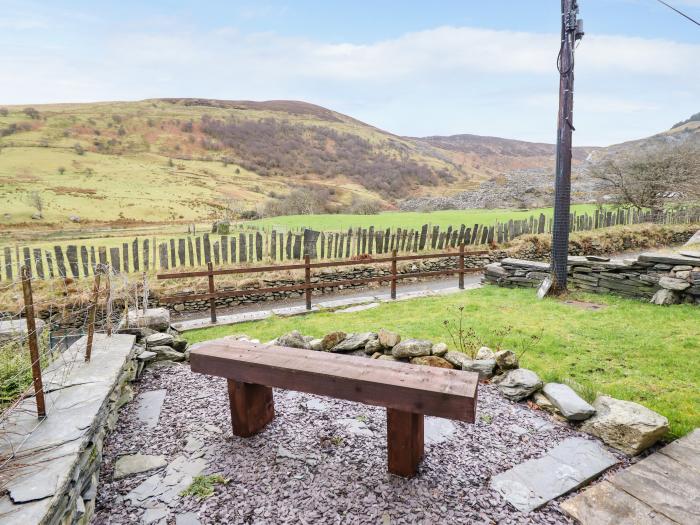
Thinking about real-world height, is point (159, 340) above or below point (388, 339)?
below

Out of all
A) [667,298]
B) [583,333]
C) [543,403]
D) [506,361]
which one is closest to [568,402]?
[543,403]

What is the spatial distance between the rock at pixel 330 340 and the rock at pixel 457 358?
1253 millimetres

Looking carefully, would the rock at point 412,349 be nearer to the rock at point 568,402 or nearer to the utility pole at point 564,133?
the rock at point 568,402

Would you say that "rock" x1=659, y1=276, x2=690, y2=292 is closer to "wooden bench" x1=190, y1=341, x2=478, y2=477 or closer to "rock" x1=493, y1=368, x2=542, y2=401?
"rock" x1=493, y1=368, x2=542, y2=401

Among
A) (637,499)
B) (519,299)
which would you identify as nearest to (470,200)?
(519,299)

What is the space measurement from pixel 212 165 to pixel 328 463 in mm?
54773

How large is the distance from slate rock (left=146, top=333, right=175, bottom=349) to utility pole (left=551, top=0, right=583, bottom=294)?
7146 millimetres

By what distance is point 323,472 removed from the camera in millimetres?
2744

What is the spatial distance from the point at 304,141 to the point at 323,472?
228ft

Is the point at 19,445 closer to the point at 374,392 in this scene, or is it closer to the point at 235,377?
the point at 235,377

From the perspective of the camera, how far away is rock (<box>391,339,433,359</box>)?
13.7 ft

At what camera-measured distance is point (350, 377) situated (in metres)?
2.69

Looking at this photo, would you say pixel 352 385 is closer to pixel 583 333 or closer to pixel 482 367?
pixel 482 367

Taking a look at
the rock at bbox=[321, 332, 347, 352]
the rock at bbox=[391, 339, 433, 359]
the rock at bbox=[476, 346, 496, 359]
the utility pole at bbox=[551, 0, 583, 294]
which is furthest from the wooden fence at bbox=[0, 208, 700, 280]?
the rock at bbox=[391, 339, 433, 359]
